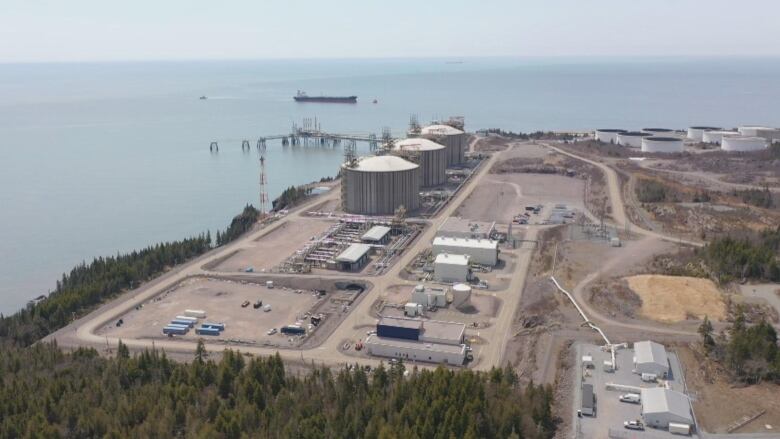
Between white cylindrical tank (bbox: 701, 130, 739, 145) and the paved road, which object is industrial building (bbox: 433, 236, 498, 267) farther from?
white cylindrical tank (bbox: 701, 130, 739, 145)

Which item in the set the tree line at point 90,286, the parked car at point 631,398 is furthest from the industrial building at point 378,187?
the parked car at point 631,398

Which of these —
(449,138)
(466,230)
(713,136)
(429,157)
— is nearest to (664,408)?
(466,230)

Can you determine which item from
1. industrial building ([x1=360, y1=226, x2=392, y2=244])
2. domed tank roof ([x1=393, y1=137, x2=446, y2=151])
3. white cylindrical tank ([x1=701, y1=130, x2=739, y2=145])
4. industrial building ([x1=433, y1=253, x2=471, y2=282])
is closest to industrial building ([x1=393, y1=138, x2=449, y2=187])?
domed tank roof ([x1=393, y1=137, x2=446, y2=151])

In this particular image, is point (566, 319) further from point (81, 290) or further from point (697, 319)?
Answer: point (81, 290)

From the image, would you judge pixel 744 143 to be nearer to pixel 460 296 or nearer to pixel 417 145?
pixel 417 145

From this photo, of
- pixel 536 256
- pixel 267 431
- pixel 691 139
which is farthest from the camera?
pixel 691 139

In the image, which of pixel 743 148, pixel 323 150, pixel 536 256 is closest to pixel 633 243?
pixel 536 256

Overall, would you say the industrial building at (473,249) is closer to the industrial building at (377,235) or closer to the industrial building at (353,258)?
the industrial building at (353,258)

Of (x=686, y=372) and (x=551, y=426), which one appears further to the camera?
(x=686, y=372)
